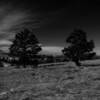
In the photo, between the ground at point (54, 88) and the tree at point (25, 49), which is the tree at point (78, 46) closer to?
the tree at point (25, 49)

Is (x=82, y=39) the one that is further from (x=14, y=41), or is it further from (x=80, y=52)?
(x=14, y=41)

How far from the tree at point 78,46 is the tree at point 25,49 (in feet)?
23.8

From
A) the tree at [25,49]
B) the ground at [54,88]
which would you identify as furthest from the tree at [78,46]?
the ground at [54,88]


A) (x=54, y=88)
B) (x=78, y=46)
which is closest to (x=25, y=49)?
(x=78, y=46)

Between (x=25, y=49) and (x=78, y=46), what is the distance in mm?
11648

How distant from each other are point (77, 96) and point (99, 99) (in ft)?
2.01

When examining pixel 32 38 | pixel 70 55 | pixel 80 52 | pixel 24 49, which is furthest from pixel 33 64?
pixel 80 52

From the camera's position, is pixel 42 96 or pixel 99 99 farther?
pixel 42 96

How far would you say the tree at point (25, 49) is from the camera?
24969mm

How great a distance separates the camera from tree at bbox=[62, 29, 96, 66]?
25.4 metres

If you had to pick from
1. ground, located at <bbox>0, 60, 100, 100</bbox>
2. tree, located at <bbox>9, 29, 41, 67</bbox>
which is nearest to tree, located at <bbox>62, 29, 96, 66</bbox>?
tree, located at <bbox>9, 29, 41, 67</bbox>

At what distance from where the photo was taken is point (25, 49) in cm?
2533

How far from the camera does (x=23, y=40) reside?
25.5 m

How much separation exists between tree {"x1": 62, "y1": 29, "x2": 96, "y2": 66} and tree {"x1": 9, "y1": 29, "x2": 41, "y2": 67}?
726cm
